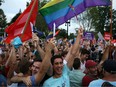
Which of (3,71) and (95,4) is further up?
(95,4)

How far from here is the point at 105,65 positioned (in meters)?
4.07

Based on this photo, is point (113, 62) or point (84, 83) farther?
point (84, 83)

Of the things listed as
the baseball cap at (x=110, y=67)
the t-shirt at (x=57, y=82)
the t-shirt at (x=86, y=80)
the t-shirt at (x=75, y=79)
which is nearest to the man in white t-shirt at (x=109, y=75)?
the baseball cap at (x=110, y=67)

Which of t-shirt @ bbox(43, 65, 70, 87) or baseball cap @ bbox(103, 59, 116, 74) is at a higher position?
baseball cap @ bbox(103, 59, 116, 74)

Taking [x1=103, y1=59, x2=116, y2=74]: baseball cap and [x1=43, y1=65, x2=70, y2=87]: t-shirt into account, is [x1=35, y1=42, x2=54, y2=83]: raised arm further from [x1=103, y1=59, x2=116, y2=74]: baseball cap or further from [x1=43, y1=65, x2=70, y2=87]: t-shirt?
[x1=103, y1=59, x2=116, y2=74]: baseball cap

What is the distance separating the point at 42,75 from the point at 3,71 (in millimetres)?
1822

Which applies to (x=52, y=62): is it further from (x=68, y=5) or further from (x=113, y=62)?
(x=68, y=5)

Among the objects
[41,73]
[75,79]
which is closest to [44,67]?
[41,73]

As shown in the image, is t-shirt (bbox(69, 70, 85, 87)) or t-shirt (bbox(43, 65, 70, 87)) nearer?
t-shirt (bbox(43, 65, 70, 87))

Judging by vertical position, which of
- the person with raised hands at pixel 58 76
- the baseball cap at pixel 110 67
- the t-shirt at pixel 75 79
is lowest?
the t-shirt at pixel 75 79

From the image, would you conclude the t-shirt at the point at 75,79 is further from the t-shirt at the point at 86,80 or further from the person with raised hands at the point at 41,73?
the person with raised hands at the point at 41,73

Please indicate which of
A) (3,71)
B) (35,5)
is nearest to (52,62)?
(3,71)

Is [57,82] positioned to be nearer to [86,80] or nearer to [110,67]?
[86,80]

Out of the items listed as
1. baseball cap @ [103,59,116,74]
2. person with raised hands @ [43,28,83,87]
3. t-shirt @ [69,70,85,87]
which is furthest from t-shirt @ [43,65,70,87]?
baseball cap @ [103,59,116,74]
